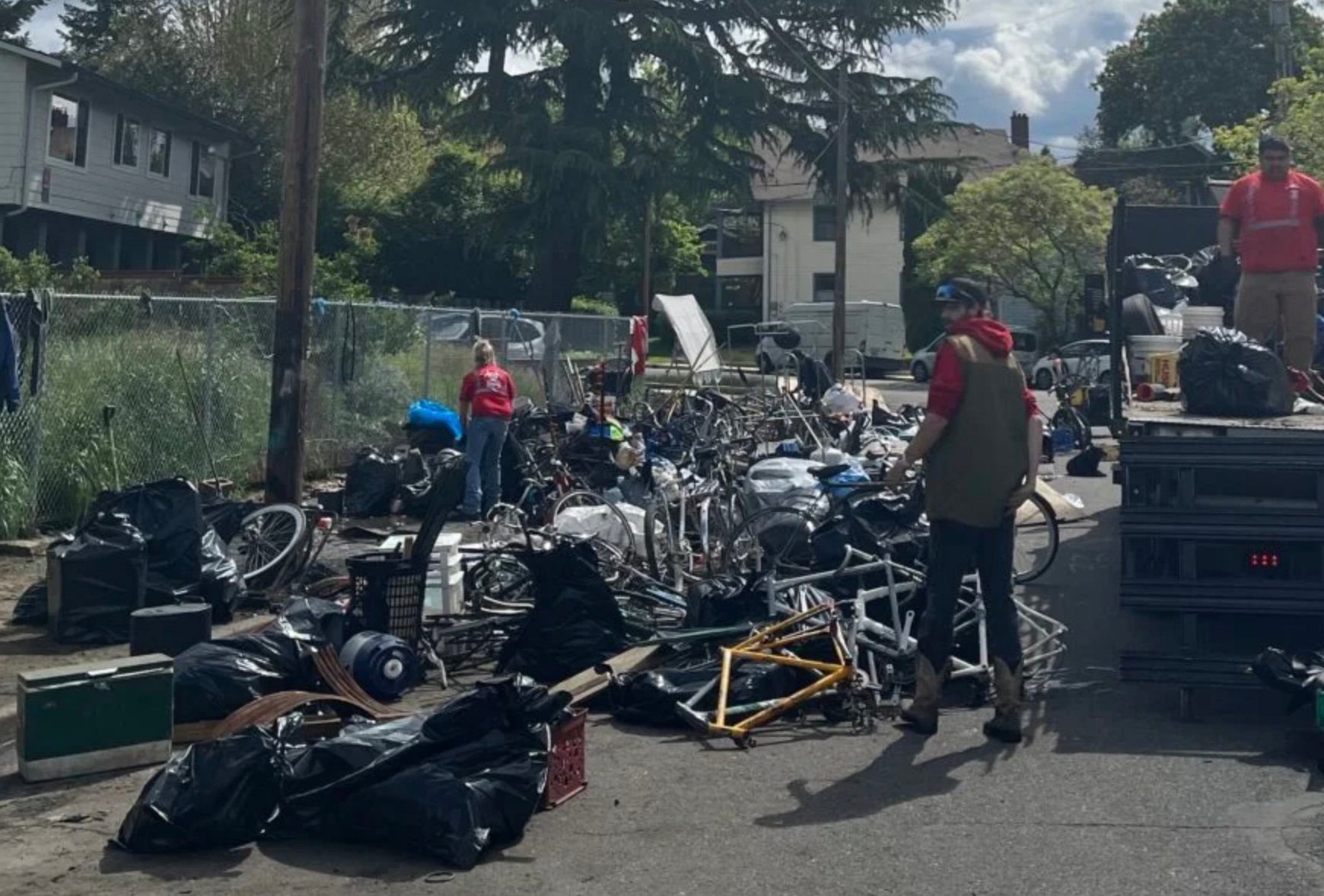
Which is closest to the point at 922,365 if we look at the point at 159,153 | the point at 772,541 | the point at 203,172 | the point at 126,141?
the point at 203,172

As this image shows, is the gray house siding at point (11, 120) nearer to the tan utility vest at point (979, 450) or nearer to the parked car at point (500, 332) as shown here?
the parked car at point (500, 332)

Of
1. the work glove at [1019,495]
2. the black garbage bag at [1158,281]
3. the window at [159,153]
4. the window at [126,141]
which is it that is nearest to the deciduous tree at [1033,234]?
the window at [159,153]

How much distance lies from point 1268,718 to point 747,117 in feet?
90.2

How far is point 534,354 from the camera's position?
23.5 m

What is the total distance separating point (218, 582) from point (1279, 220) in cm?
715

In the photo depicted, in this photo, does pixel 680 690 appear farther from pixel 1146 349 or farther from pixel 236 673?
pixel 1146 349

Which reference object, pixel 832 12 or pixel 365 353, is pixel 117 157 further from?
pixel 365 353

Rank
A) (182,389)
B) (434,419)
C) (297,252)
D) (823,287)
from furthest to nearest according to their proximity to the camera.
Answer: (823,287), (434,419), (182,389), (297,252)

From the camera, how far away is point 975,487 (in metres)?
7.71

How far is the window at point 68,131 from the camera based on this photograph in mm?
36438

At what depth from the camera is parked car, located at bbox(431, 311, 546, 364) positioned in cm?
2097

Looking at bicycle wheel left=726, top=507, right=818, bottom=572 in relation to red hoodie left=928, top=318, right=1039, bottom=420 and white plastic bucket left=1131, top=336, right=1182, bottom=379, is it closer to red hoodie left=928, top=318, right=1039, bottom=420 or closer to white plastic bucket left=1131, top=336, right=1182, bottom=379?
white plastic bucket left=1131, top=336, right=1182, bottom=379

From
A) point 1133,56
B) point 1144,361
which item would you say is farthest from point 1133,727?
point 1133,56

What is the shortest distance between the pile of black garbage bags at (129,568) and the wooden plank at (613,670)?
2.76 m
